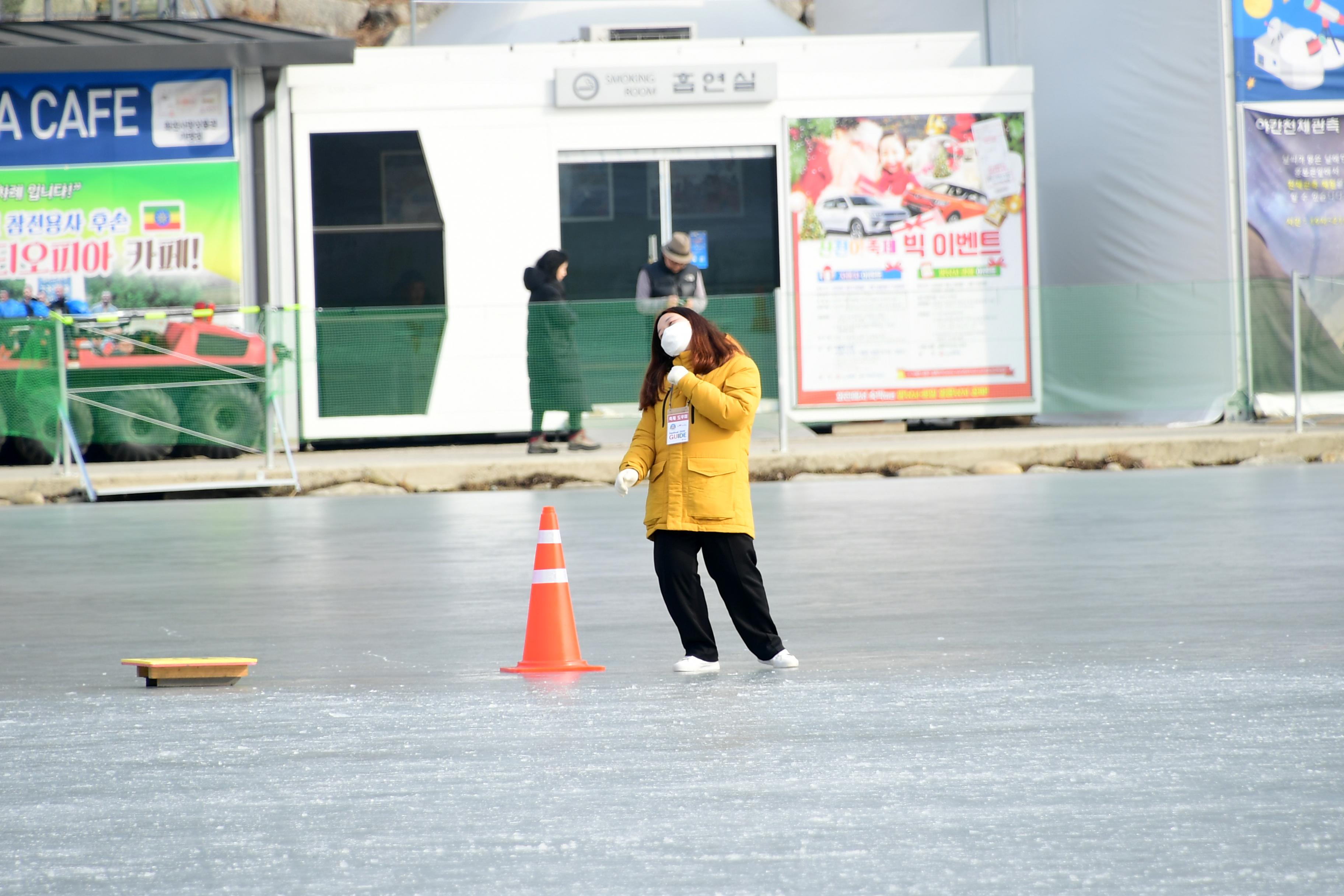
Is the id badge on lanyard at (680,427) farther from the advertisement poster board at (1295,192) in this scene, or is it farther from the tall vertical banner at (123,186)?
the advertisement poster board at (1295,192)

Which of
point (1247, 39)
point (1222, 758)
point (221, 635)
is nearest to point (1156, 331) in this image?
point (1247, 39)

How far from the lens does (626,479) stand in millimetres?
6516

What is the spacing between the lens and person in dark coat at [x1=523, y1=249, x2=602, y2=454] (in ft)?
54.4

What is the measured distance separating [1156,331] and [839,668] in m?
11.6

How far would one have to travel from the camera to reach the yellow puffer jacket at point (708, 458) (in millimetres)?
6551

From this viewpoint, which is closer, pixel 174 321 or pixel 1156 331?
pixel 174 321

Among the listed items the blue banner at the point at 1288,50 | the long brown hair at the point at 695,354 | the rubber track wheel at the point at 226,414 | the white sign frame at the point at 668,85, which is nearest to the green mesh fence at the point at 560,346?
the rubber track wheel at the point at 226,414

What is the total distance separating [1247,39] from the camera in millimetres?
17938

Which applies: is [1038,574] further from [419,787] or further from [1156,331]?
[1156,331]

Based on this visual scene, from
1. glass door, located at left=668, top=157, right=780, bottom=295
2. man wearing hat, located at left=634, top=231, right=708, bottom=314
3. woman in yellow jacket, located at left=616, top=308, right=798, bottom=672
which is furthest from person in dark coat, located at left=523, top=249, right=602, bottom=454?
woman in yellow jacket, located at left=616, top=308, right=798, bottom=672

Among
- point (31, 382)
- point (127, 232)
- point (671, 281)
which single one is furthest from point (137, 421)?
point (671, 281)

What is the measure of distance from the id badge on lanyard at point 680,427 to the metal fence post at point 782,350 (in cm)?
978

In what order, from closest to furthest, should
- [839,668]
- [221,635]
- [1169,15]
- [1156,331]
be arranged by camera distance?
[839,668]
[221,635]
[1156,331]
[1169,15]

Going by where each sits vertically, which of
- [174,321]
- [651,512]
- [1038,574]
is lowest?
[1038,574]
